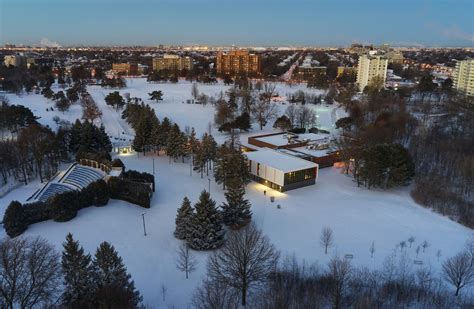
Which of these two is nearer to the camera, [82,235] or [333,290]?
[333,290]

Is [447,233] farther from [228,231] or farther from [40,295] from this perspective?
[40,295]

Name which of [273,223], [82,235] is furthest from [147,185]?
[273,223]

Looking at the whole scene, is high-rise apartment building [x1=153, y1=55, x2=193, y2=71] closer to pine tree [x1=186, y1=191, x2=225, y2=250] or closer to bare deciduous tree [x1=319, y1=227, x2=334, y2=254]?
pine tree [x1=186, y1=191, x2=225, y2=250]

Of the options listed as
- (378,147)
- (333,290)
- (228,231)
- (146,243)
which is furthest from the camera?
(378,147)

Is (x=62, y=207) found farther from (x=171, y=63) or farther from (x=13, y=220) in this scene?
(x=171, y=63)

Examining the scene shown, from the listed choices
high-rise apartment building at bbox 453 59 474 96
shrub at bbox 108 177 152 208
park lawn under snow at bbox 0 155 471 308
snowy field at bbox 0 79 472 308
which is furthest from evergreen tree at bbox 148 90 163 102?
high-rise apartment building at bbox 453 59 474 96

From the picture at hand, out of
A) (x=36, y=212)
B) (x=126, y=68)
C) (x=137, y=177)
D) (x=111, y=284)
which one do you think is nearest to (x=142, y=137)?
(x=137, y=177)
